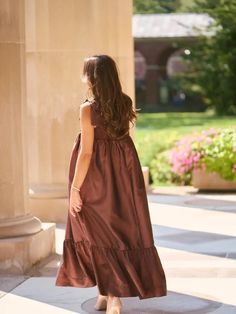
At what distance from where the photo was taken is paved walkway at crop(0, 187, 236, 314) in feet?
21.4

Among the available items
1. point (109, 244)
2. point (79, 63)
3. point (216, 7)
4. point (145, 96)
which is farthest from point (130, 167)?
point (145, 96)

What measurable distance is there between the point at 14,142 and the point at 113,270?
98.3 inches

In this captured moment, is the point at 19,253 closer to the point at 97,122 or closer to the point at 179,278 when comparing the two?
the point at 179,278

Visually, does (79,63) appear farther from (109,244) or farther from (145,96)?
(145,96)

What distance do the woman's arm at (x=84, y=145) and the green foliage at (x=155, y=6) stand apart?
4881 cm

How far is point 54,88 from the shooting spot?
35.7 feet

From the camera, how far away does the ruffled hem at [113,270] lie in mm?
5961

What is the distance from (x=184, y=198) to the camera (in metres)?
13.4

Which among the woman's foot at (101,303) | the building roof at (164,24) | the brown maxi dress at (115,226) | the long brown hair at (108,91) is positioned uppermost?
the building roof at (164,24)

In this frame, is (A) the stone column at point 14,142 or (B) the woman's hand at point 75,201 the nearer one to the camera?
(B) the woman's hand at point 75,201

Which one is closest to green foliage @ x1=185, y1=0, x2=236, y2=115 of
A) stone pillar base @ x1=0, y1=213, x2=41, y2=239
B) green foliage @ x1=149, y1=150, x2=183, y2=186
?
green foliage @ x1=149, y1=150, x2=183, y2=186

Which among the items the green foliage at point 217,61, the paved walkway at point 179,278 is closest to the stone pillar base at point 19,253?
the paved walkway at point 179,278

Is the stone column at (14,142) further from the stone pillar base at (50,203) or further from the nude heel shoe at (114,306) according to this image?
the stone pillar base at (50,203)

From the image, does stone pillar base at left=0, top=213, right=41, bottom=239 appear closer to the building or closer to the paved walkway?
the paved walkway
